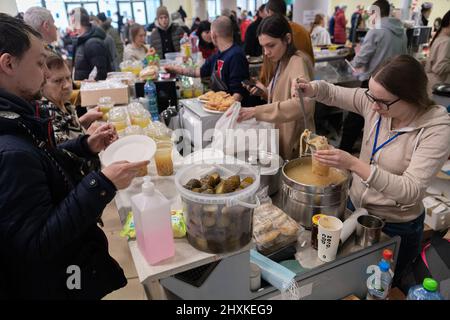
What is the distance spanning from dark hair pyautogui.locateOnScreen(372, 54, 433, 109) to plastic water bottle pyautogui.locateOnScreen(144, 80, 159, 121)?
81.6 inches

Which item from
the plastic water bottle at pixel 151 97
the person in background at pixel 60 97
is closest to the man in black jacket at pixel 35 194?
the person in background at pixel 60 97

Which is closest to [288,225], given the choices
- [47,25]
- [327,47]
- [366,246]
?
[366,246]

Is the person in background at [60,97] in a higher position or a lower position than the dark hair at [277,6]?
lower

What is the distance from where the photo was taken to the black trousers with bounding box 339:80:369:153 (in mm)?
4164

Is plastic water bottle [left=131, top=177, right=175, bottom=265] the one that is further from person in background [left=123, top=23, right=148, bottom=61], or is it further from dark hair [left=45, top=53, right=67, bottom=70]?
person in background [left=123, top=23, right=148, bottom=61]

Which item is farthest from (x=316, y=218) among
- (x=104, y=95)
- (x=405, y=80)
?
(x=104, y=95)

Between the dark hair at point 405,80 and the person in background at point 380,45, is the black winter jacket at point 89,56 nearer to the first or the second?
the person in background at point 380,45

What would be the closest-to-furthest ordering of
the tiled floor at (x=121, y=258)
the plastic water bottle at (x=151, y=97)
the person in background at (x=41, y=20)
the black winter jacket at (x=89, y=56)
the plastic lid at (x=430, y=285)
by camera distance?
1. the plastic lid at (x=430, y=285)
2. the tiled floor at (x=121, y=258)
3. the plastic water bottle at (x=151, y=97)
4. the person in background at (x=41, y=20)
5. the black winter jacket at (x=89, y=56)

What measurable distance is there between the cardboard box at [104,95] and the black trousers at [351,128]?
274 centimetres

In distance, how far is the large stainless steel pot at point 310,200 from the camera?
1.50 m

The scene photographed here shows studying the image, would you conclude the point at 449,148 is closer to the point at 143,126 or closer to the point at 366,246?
the point at 366,246

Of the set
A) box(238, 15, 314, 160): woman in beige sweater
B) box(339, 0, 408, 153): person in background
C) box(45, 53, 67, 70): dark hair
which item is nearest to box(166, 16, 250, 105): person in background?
box(238, 15, 314, 160): woman in beige sweater
